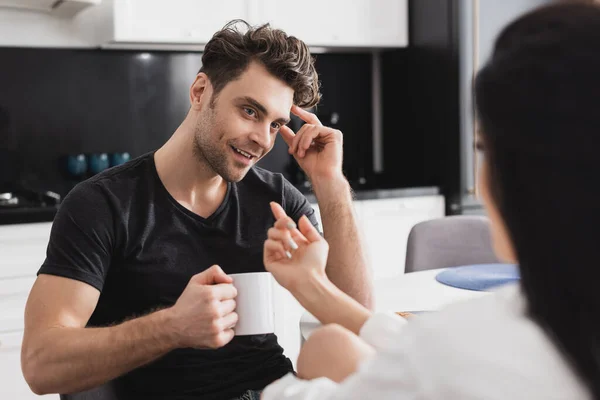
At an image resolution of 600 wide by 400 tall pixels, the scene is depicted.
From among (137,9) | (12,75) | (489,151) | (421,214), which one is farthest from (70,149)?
(489,151)

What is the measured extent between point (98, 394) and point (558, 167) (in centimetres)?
109

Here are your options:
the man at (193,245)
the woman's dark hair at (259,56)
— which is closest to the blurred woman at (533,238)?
the man at (193,245)

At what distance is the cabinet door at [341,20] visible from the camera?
12.2 ft

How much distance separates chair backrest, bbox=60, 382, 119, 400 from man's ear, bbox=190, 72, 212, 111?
0.67 meters

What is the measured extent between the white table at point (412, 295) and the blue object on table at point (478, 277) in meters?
0.03

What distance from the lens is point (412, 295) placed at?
5.76 feet

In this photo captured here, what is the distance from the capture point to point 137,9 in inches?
133

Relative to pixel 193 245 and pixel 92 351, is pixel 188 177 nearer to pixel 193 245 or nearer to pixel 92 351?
pixel 193 245

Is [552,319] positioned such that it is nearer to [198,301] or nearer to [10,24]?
[198,301]

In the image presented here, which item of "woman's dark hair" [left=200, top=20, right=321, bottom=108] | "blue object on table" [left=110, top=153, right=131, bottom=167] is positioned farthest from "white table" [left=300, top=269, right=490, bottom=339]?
"blue object on table" [left=110, top=153, right=131, bottom=167]

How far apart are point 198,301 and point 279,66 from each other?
71 centimetres

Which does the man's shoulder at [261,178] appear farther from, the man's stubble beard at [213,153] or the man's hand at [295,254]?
the man's hand at [295,254]

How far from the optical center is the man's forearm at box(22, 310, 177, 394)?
4.22 ft

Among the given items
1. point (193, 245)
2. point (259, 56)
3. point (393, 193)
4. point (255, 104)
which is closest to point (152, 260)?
point (193, 245)
